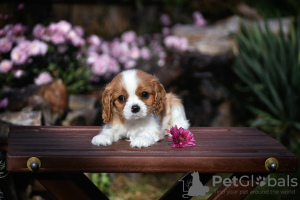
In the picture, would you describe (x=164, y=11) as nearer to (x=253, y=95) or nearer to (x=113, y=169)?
(x=253, y=95)

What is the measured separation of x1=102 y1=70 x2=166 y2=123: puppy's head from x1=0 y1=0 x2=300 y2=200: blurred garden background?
55.2 inches

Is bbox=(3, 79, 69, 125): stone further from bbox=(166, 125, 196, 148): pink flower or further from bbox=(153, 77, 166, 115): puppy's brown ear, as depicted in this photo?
bbox=(166, 125, 196, 148): pink flower

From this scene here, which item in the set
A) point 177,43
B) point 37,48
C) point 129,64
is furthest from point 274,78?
point 37,48

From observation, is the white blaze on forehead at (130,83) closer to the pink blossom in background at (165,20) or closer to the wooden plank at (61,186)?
the wooden plank at (61,186)

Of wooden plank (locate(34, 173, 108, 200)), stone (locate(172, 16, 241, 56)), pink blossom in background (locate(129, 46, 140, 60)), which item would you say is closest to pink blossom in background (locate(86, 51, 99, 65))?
pink blossom in background (locate(129, 46, 140, 60))

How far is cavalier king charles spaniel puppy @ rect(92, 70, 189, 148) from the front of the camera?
2.99m

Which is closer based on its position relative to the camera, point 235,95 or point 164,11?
point 235,95

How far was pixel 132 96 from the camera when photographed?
3.00 metres

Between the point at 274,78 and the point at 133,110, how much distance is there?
404 centimetres

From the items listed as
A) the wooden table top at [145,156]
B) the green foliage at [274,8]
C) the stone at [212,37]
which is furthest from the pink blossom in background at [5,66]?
the green foliage at [274,8]

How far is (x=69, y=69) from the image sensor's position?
6.08 m

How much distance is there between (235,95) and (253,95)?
0.30 meters

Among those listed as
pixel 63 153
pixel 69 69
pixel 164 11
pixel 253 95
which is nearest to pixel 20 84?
pixel 69 69

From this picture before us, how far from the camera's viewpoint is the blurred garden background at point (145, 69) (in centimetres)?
491
